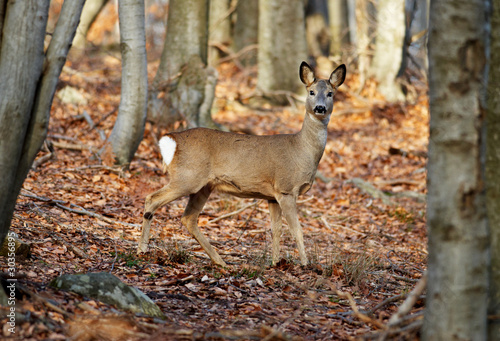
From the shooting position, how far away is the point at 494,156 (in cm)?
337

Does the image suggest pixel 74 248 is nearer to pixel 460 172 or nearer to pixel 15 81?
pixel 15 81

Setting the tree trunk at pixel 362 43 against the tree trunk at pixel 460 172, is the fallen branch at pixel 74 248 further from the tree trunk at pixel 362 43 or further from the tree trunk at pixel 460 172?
the tree trunk at pixel 362 43

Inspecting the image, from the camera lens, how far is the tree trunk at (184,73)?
9688 millimetres

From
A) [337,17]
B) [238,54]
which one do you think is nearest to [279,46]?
[238,54]

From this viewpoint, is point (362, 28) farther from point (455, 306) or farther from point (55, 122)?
point (455, 306)

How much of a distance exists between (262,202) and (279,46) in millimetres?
6756

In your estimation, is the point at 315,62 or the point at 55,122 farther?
the point at 315,62

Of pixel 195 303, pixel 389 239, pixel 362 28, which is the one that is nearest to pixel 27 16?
pixel 195 303

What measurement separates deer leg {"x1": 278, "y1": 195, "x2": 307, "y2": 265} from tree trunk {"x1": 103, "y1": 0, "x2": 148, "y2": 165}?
297 cm

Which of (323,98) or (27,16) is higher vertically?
(27,16)

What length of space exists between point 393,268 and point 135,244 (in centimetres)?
256

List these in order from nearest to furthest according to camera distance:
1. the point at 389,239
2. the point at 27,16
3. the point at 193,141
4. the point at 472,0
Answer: the point at 472,0 → the point at 27,16 → the point at 193,141 → the point at 389,239

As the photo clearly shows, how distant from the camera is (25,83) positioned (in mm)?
3543

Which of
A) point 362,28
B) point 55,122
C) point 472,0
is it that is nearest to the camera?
point 472,0
